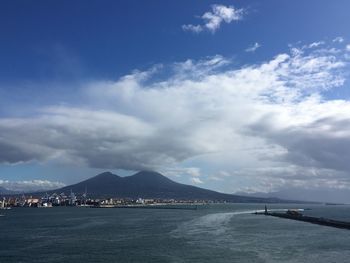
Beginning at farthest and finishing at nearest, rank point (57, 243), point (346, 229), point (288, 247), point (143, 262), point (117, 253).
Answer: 1. point (346, 229)
2. point (57, 243)
3. point (288, 247)
4. point (117, 253)
5. point (143, 262)

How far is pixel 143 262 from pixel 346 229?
1805 inches

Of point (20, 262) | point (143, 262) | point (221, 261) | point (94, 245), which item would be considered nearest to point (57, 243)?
point (94, 245)

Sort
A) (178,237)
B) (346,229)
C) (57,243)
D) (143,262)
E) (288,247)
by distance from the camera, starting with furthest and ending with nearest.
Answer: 1. (346,229)
2. (178,237)
3. (57,243)
4. (288,247)
5. (143,262)

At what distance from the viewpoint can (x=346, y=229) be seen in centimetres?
7462

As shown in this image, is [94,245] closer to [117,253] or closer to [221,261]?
[117,253]

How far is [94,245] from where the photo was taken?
5188 centimetres

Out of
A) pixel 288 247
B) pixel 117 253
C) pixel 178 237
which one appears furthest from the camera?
pixel 178 237

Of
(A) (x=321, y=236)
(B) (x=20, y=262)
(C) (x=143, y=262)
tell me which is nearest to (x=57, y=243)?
(B) (x=20, y=262)

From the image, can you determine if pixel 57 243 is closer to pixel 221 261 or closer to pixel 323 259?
pixel 221 261

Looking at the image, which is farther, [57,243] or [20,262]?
[57,243]

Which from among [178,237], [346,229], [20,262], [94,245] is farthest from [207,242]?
[346,229]

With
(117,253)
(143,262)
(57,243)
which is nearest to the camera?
(143,262)

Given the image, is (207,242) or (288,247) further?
(207,242)

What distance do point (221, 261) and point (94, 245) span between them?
17331mm
